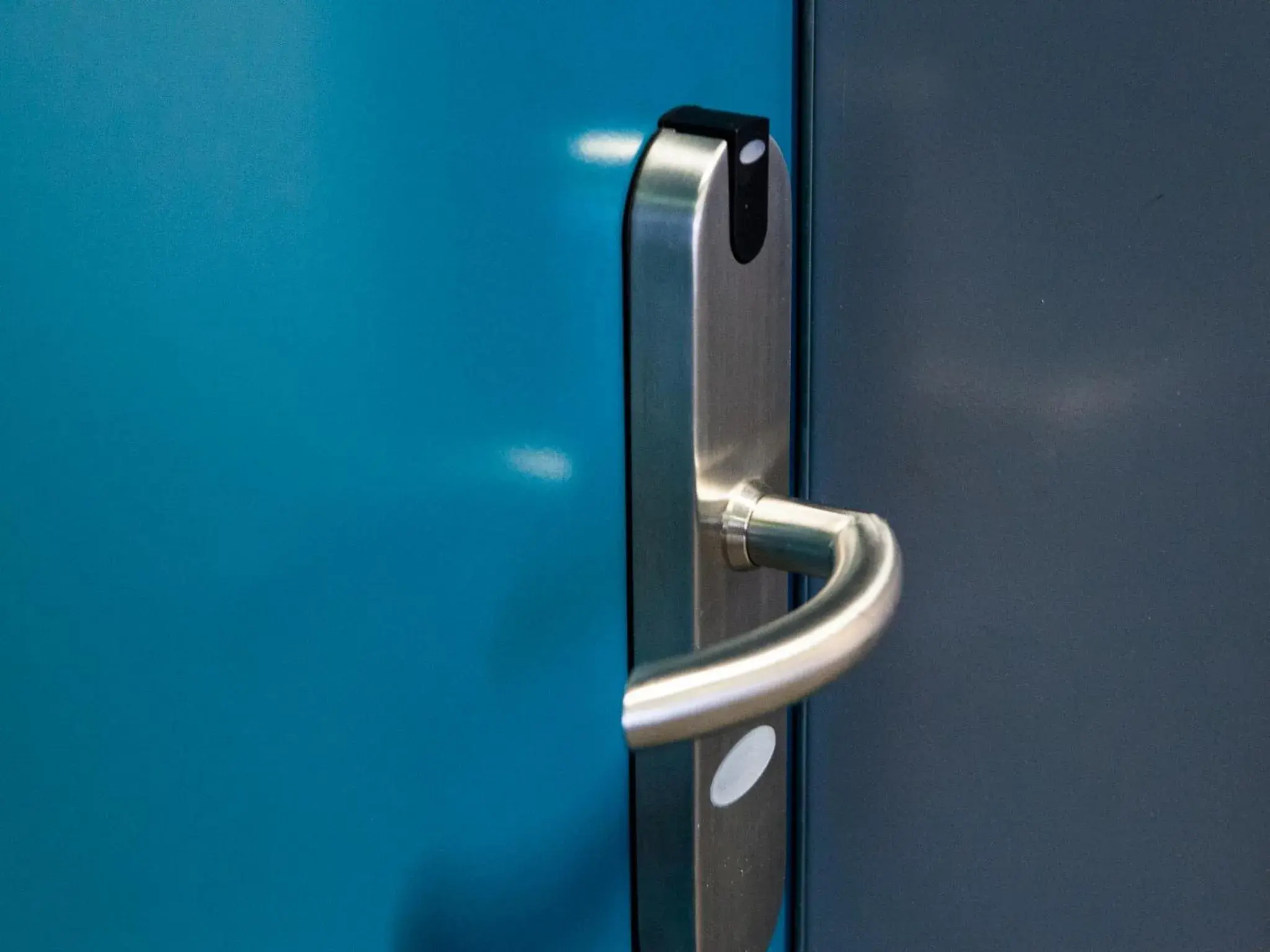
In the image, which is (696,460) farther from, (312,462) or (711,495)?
(312,462)

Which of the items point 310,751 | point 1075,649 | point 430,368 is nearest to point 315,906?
point 310,751

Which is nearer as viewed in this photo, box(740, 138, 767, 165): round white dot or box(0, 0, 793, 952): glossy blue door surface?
box(0, 0, 793, 952): glossy blue door surface

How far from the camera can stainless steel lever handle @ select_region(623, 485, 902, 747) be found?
0.90 ft

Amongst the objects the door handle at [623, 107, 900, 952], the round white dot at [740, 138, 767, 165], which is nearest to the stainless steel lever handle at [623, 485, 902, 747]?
the door handle at [623, 107, 900, 952]

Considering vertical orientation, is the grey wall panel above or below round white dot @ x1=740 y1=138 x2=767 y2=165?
below

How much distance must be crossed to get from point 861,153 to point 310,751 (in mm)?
336

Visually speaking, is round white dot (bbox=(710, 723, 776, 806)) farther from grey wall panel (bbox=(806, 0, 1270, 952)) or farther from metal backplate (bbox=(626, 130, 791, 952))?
grey wall panel (bbox=(806, 0, 1270, 952))

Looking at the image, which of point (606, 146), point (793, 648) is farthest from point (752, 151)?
point (793, 648)

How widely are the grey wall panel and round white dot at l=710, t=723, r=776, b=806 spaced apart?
11 cm

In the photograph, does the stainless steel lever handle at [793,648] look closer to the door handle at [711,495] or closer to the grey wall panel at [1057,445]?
the door handle at [711,495]

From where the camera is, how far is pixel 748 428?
0.40 metres

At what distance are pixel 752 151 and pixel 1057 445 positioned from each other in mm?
186

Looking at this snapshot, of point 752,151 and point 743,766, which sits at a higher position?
point 752,151

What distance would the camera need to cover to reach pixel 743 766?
0.42 m
